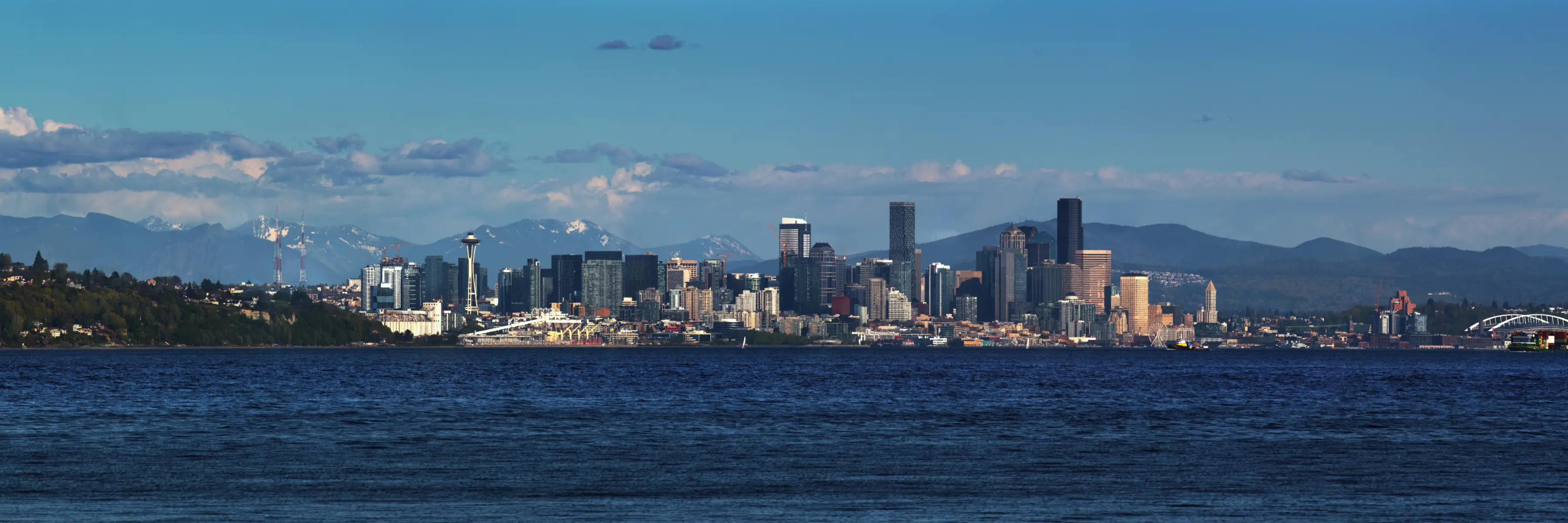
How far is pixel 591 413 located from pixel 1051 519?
4858 cm

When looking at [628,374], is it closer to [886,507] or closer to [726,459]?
[726,459]

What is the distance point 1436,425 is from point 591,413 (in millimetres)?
41042

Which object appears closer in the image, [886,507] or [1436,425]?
[886,507]

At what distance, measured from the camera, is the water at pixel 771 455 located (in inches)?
1663

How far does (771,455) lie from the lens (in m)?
58.8

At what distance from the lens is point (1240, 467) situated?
54.2 meters

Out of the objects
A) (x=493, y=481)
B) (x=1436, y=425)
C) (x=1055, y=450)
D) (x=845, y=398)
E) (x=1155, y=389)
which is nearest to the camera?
(x=493, y=481)

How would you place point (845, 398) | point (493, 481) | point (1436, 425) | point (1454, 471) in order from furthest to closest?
point (845, 398) < point (1436, 425) < point (1454, 471) < point (493, 481)

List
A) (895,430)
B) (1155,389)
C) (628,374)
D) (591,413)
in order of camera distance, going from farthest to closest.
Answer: (628,374), (1155,389), (591,413), (895,430)

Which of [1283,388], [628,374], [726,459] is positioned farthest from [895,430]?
[628,374]

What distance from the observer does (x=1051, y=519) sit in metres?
39.6

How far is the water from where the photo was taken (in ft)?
139

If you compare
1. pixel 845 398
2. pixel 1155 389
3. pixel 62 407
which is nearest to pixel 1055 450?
pixel 845 398

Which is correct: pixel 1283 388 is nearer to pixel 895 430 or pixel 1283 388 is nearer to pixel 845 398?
pixel 845 398
